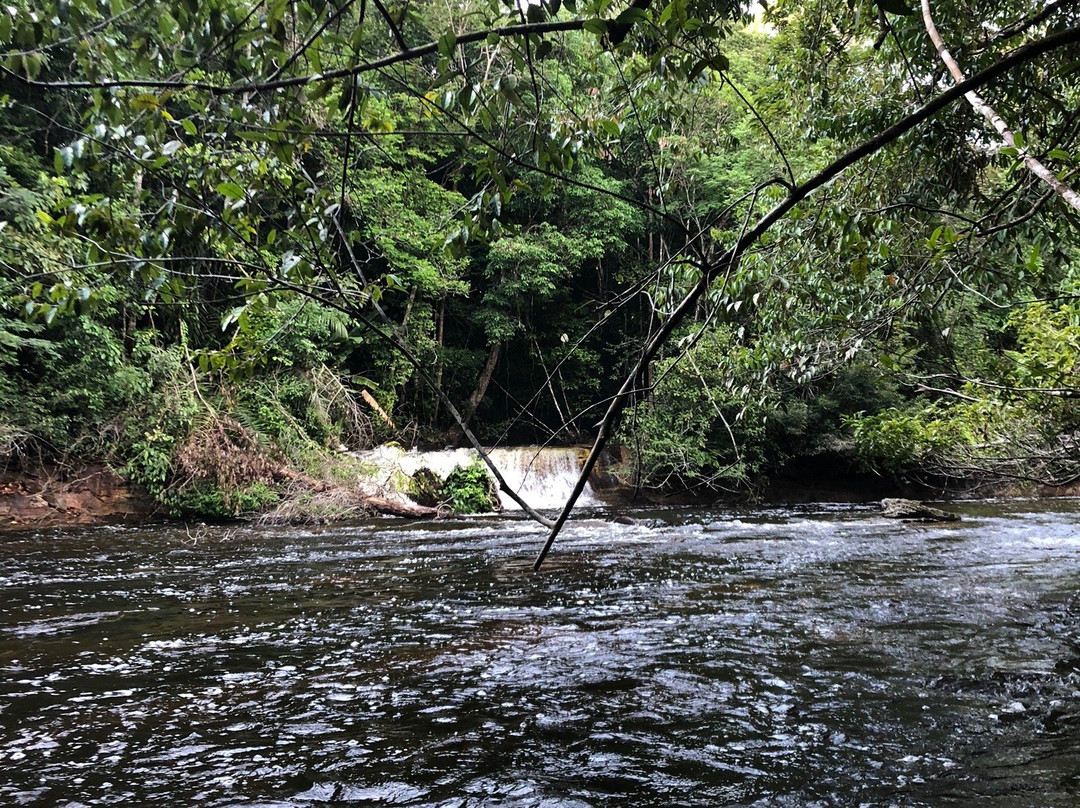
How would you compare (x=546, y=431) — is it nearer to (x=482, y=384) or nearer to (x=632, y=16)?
A: (x=632, y=16)

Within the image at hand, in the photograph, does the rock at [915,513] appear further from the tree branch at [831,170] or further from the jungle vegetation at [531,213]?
the tree branch at [831,170]

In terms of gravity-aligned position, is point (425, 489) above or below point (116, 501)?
below

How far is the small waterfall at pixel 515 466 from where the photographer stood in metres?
18.6

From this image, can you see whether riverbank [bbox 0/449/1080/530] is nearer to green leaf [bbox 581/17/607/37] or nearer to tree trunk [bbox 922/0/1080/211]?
tree trunk [bbox 922/0/1080/211]

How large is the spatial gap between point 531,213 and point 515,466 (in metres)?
12.4

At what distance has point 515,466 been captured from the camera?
65.5ft

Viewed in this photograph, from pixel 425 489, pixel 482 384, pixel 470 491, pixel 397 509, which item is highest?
pixel 482 384

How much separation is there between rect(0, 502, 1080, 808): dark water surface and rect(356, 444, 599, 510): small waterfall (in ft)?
28.6

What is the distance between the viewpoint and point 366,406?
858 inches

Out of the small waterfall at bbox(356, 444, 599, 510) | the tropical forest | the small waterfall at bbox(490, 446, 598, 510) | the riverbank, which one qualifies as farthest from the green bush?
the tropical forest

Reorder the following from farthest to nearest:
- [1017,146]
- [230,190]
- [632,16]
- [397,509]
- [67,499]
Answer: [397,509]
[67,499]
[1017,146]
[230,190]
[632,16]

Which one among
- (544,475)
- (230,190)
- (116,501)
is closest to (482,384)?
(544,475)

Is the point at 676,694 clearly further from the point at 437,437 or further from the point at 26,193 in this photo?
the point at 437,437

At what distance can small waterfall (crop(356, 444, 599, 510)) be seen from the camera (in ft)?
61.0
